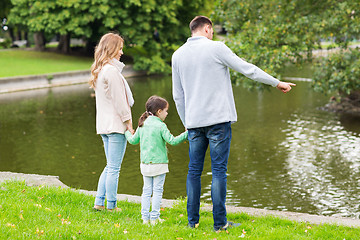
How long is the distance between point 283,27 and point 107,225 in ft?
32.1

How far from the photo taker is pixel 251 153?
1155 centimetres

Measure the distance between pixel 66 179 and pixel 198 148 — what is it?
5105mm

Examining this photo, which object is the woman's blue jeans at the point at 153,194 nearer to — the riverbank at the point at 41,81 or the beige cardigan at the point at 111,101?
the beige cardigan at the point at 111,101

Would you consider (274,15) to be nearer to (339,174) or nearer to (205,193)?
(339,174)

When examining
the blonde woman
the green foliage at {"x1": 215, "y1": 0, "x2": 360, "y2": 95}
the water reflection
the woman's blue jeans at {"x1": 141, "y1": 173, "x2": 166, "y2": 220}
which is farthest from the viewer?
the green foliage at {"x1": 215, "y1": 0, "x2": 360, "y2": 95}

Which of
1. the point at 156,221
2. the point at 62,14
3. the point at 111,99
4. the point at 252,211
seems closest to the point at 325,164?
the point at 252,211

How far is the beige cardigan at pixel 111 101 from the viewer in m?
5.61

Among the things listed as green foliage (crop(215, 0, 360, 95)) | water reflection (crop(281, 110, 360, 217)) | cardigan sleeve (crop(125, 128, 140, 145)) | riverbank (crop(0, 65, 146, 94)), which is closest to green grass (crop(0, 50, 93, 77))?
riverbank (crop(0, 65, 146, 94))

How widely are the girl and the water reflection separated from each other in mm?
3199

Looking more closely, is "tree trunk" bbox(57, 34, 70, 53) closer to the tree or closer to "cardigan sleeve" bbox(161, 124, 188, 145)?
the tree

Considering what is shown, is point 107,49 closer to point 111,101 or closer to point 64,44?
point 111,101

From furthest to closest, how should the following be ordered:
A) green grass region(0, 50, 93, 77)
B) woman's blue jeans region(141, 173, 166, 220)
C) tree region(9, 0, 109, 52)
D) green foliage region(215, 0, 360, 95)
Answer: tree region(9, 0, 109, 52) < green grass region(0, 50, 93, 77) < green foliage region(215, 0, 360, 95) < woman's blue jeans region(141, 173, 166, 220)

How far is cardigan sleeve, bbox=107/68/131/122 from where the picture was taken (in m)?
5.59

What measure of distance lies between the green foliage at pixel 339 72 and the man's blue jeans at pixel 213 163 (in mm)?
9311
